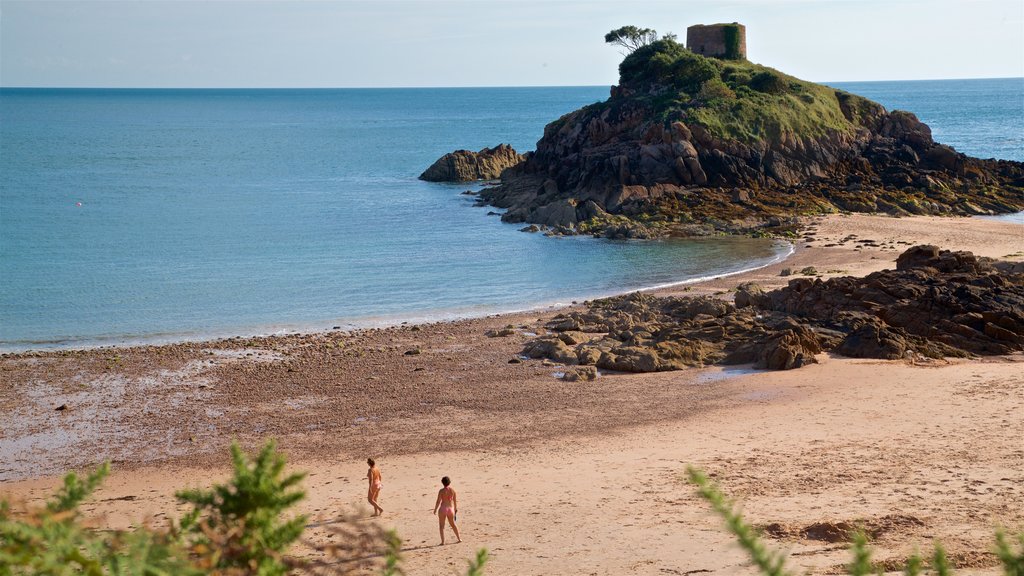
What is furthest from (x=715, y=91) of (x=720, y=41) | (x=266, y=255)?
(x=266, y=255)

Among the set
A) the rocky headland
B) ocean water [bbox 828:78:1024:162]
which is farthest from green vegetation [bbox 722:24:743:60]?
ocean water [bbox 828:78:1024:162]

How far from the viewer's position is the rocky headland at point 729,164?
5128 centimetres

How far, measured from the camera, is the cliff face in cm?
5153

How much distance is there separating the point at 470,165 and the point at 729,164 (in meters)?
27.2

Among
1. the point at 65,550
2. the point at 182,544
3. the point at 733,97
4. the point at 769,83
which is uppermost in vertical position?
the point at 769,83

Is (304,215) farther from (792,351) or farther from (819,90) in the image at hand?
(792,351)

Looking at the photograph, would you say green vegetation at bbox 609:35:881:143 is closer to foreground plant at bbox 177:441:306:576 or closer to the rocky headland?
the rocky headland

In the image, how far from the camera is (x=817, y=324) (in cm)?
2589

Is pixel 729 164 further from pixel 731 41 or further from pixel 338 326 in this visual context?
pixel 338 326

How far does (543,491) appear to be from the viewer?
51.7 ft

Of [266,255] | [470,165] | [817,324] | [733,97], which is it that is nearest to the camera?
[817,324]

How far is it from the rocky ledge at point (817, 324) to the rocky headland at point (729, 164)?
1904 centimetres

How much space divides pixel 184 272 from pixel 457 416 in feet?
74.4

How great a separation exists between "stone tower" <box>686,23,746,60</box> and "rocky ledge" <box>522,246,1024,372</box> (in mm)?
42645
